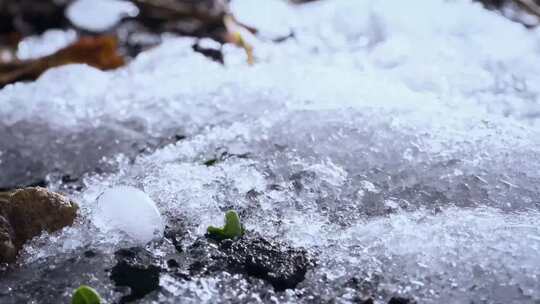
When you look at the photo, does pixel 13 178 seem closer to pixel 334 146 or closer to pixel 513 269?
pixel 334 146

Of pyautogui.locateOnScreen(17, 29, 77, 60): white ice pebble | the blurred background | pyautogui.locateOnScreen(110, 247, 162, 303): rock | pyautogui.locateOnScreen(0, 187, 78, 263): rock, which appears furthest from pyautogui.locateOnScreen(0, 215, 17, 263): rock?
pyautogui.locateOnScreen(17, 29, 77, 60): white ice pebble

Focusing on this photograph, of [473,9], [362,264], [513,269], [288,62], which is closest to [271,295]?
[362,264]

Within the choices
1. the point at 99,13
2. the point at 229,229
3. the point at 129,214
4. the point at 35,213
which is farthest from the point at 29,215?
the point at 99,13

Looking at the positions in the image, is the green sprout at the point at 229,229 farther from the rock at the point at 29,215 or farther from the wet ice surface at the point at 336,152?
the rock at the point at 29,215

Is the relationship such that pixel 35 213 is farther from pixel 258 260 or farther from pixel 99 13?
pixel 99 13

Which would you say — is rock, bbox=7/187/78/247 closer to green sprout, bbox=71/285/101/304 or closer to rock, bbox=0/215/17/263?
rock, bbox=0/215/17/263

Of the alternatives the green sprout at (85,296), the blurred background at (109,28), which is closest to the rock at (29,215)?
the green sprout at (85,296)
